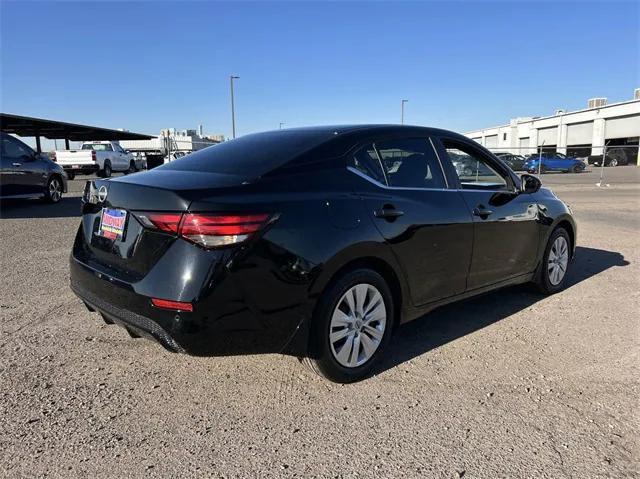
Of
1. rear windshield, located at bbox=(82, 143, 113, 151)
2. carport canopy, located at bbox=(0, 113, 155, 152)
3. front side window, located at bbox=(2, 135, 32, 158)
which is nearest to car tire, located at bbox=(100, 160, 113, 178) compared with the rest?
rear windshield, located at bbox=(82, 143, 113, 151)

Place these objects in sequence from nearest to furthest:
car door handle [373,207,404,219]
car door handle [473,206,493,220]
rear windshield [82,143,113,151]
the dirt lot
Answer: the dirt lot
car door handle [373,207,404,219]
car door handle [473,206,493,220]
rear windshield [82,143,113,151]

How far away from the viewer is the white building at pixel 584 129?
165ft

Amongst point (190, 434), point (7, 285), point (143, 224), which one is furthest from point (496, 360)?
point (7, 285)

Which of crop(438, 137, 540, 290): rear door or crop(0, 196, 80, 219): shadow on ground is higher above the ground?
crop(438, 137, 540, 290): rear door

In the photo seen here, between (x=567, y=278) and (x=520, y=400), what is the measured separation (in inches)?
132

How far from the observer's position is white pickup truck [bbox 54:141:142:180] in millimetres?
24172

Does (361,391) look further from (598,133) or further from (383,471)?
(598,133)

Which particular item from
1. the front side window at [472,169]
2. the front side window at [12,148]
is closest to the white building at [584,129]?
the front side window at [12,148]

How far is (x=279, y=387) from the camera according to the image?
321 cm

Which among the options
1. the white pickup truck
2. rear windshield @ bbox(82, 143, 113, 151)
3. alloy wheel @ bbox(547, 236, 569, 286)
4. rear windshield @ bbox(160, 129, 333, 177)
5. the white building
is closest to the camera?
rear windshield @ bbox(160, 129, 333, 177)

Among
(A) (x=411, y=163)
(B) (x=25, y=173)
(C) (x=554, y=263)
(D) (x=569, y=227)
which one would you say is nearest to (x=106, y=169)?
(B) (x=25, y=173)

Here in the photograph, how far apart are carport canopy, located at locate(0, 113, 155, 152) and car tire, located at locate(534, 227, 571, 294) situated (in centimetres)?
2452

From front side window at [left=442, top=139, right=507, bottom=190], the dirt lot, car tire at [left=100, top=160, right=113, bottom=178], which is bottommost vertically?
the dirt lot

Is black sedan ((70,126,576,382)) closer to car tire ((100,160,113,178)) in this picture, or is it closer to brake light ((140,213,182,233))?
brake light ((140,213,182,233))
